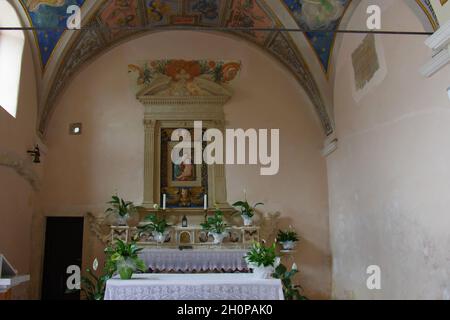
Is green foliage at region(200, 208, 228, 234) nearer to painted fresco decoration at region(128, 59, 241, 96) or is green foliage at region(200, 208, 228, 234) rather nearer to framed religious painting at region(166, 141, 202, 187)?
framed religious painting at region(166, 141, 202, 187)

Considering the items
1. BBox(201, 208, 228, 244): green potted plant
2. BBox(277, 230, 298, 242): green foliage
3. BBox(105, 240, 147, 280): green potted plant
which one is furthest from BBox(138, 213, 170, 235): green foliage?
BBox(105, 240, 147, 280): green potted plant

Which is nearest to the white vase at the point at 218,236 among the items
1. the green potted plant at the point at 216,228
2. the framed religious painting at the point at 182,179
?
the green potted plant at the point at 216,228

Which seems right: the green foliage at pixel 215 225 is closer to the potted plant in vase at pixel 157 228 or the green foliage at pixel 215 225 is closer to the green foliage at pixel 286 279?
the potted plant in vase at pixel 157 228

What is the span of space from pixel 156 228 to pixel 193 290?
13.4 ft

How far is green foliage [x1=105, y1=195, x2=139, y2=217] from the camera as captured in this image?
9367mm

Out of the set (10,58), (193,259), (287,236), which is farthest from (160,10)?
(287,236)

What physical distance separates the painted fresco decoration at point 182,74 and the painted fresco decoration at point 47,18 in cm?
193

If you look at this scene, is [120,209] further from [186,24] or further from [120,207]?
[186,24]

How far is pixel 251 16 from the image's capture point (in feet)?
32.4

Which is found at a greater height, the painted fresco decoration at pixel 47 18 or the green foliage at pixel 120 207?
the painted fresco decoration at pixel 47 18

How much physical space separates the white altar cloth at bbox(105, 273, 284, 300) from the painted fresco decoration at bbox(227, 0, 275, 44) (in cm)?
622

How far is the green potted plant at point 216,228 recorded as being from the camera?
9.18m

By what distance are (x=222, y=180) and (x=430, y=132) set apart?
4977mm

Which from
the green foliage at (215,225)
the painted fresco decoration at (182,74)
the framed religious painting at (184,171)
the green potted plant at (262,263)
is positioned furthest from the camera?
the painted fresco decoration at (182,74)
